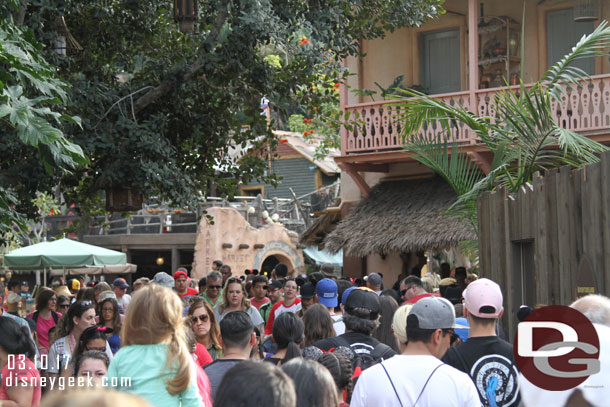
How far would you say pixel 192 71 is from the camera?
40.3 feet

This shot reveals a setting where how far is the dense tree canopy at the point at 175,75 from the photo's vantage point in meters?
11.7

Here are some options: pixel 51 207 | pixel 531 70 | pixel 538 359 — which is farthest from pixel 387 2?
pixel 51 207

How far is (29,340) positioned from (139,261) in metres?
32.6

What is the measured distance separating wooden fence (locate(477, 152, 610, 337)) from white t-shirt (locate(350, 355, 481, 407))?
11.5 feet

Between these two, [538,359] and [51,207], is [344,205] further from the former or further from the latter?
[51,207]

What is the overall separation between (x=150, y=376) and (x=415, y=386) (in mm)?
1426

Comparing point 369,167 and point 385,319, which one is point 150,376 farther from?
point 369,167

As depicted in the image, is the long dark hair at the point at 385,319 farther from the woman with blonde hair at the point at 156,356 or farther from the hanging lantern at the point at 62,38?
the hanging lantern at the point at 62,38

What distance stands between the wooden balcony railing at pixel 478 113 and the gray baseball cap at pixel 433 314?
28.0 ft

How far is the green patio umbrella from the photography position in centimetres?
1916

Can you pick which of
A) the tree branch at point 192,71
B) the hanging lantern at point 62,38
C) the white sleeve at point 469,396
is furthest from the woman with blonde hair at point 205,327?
the hanging lantern at point 62,38

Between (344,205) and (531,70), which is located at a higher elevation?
(531,70)

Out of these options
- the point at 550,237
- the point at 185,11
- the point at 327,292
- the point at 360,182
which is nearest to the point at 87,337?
the point at 327,292

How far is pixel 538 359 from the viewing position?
5215mm
